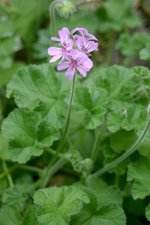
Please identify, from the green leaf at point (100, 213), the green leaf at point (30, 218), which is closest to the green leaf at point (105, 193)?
the green leaf at point (100, 213)

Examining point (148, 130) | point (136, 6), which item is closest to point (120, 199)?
→ point (148, 130)

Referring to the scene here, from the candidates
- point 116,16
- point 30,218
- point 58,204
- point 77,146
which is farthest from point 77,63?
point 116,16

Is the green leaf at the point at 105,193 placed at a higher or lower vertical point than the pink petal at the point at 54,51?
lower

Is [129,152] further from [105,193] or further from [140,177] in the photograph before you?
[105,193]

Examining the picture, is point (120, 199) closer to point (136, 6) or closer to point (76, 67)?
point (76, 67)

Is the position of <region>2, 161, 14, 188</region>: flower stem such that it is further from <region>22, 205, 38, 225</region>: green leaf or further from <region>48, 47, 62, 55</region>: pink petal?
<region>48, 47, 62, 55</region>: pink petal

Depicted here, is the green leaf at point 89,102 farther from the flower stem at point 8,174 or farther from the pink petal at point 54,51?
the flower stem at point 8,174
